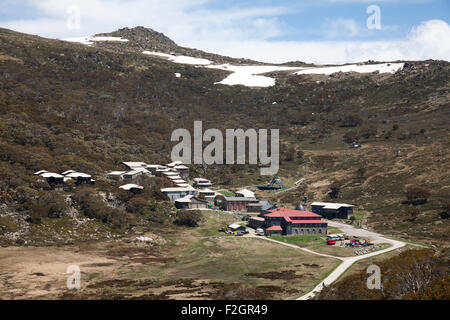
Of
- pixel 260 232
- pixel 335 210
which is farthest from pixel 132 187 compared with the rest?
pixel 335 210

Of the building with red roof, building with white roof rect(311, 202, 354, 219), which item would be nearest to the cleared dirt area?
the building with red roof

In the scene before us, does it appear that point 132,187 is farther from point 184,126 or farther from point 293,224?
point 184,126

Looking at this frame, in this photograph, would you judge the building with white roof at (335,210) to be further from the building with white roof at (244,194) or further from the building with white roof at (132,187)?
the building with white roof at (132,187)

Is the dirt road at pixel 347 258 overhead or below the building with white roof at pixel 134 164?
below

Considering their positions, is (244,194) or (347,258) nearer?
(347,258)

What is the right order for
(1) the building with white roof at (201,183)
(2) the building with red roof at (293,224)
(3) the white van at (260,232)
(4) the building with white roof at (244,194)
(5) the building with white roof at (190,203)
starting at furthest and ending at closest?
(1) the building with white roof at (201,183), (4) the building with white roof at (244,194), (5) the building with white roof at (190,203), (2) the building with red roof at (293,224), (3) the white van at (260,232)

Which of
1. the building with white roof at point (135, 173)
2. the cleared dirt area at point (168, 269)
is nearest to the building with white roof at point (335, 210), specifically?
the cleared dirt area at point (168, 269)
